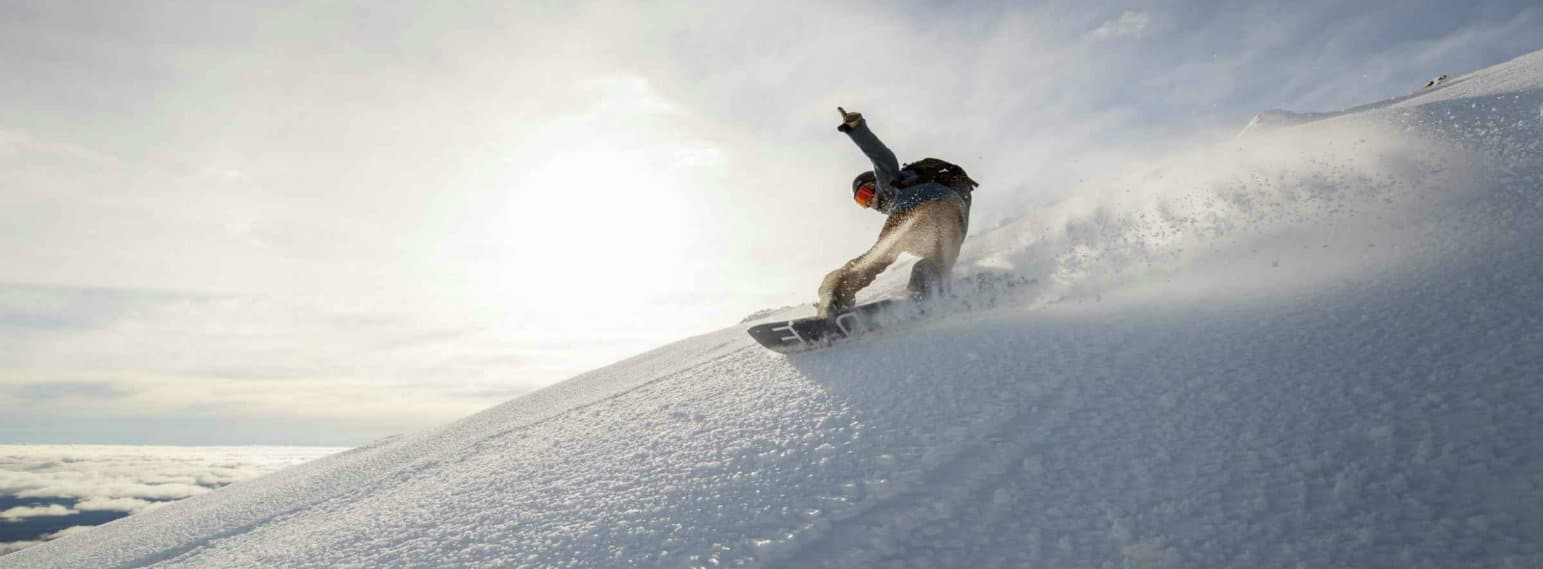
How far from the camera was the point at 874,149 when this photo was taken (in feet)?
19.1

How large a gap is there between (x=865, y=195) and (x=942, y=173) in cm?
72

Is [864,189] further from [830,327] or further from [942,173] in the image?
[830,327]

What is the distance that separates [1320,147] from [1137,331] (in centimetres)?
322

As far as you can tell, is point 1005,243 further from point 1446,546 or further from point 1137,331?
point 1446,546

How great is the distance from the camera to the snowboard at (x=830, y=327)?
4.95m

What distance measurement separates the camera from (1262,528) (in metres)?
1.85

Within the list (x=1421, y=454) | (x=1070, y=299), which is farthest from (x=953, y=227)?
(x=1421, y=454)

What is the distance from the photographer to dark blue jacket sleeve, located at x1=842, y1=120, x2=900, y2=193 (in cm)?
564

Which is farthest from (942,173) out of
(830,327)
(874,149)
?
(830,327)

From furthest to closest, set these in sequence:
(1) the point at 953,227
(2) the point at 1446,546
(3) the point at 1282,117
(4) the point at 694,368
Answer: (3) the point at 1282,117
(1) the point at 953,227
(4) the point at 694,368
(2) the point at 1446,546

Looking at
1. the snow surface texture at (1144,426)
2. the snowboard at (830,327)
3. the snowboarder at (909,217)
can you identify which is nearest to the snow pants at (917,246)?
the snowboarder at (909,217)

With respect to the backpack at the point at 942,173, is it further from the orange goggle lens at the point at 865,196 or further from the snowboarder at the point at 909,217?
the orange goggle lens at the point at 865,196

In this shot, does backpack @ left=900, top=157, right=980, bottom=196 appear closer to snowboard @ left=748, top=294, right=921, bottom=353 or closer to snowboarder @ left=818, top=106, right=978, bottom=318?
snowboarder @ left=818, top=106, right=978, bottom=318

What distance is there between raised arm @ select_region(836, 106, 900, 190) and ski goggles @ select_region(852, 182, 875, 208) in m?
0.17
